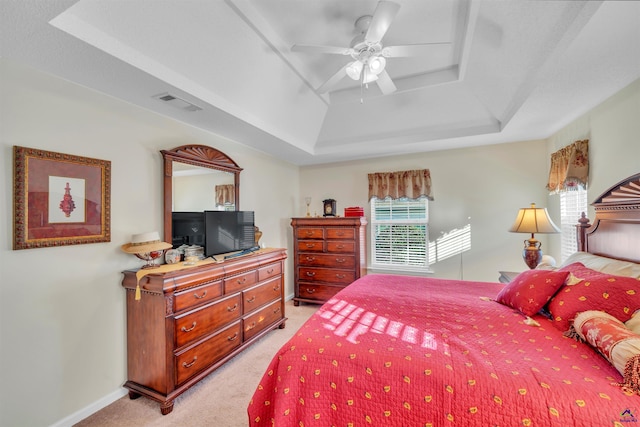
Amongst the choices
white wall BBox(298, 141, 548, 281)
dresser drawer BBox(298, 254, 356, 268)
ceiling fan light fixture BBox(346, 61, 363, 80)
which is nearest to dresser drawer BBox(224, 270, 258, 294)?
dresser drawer BBox(298, 254, 356, 268)

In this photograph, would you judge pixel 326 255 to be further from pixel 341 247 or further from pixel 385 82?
pixel 385 82

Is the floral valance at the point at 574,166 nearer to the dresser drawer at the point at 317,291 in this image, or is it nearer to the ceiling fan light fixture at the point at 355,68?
the ceiling fan light fixture at the point at 355,68

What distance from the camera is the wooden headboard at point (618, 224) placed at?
1828 mm

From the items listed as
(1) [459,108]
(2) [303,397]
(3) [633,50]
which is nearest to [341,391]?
(2) [303,397]

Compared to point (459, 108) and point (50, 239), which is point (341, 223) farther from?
point (50, 239)

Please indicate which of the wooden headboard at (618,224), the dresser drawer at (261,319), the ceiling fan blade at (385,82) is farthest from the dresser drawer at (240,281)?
the wooden headboard at (618,224)

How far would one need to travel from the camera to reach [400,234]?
4.31 meters

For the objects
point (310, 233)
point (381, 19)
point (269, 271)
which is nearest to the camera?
point (381, 19)

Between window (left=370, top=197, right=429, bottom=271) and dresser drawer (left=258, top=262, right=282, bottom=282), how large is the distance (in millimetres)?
1813

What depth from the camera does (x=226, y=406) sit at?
6.65ft

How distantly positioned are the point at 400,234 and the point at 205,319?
10.3 feet

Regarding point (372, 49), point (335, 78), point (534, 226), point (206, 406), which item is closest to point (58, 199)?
point (206, 406)

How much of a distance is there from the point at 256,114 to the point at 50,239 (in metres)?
2.03

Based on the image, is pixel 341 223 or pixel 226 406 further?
pixel 341 223
